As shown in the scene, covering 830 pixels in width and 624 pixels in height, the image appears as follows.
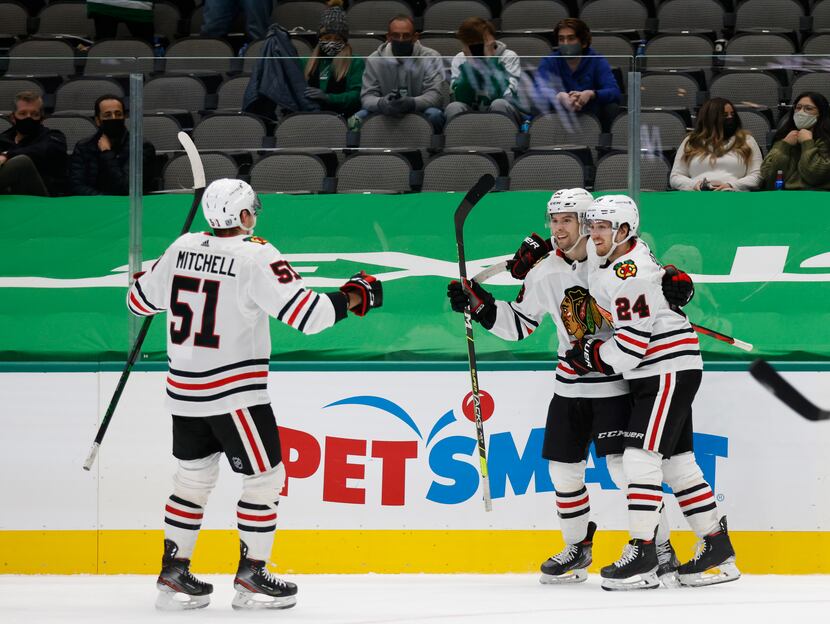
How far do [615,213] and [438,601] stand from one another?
1.52 m

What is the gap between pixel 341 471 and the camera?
495 cm

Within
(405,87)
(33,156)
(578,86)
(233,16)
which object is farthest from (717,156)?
(233,16)

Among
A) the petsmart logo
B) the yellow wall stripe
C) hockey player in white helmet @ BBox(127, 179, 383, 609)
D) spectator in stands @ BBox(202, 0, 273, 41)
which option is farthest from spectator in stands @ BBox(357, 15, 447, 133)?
spectator in stands @ BBox(202, 0, 273, 41)

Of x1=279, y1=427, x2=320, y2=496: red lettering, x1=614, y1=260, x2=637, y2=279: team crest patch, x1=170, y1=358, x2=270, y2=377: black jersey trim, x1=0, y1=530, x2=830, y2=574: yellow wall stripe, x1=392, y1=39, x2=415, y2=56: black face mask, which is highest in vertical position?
x1=392, y1=39, x2=415, y2=56: black face mask

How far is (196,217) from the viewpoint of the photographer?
501 cm

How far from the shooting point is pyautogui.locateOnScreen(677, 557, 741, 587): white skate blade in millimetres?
4566

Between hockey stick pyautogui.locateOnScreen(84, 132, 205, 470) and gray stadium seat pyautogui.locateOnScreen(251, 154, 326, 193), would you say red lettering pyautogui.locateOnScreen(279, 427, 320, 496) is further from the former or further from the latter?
gray stadium seat pyautogui.locateOnScreen(251, 154, 326, 193)

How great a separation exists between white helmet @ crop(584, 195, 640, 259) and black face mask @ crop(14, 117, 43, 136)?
7.55 feet

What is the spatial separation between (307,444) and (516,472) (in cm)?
85

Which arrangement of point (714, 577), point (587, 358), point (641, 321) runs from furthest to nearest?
point (714, 577), point (587, 358), point (641, 321)

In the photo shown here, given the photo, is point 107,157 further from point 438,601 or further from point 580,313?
point 438,601

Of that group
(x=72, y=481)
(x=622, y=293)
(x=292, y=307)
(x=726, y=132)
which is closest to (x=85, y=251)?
(x=72, y=481)

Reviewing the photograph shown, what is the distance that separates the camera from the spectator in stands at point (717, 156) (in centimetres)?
488

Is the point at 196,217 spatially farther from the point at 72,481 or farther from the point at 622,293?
the point at 622,293
